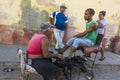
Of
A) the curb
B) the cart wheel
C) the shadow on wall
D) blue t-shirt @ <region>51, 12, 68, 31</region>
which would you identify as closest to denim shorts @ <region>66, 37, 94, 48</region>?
the cart wheel

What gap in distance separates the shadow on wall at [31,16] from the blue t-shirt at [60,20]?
72cm

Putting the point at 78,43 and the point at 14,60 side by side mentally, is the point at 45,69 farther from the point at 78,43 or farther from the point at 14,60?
the point at 14,60

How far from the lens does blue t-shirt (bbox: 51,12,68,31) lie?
369 inches

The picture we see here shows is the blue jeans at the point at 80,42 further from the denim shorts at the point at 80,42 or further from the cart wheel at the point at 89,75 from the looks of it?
the cart wheel at the point at 89,75

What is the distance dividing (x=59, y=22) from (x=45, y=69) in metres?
3.80

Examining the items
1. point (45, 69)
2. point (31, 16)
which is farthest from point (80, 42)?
point (31, 16)

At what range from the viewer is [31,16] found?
33.0 feet

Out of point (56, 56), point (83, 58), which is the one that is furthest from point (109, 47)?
point (56, 56)

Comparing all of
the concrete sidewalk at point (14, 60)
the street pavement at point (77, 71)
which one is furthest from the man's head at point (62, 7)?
the street pavement at point (77, 71)

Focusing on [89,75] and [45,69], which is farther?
[89,75]

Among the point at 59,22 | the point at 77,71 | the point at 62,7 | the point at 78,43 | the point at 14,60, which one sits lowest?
the point at 77,71

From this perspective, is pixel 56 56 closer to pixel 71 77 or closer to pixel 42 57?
pixel 42 57

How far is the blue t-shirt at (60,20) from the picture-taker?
9383 millimetres

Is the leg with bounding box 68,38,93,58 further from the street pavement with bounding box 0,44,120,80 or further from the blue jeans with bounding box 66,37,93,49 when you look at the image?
the street pavement with bounding box 0,44,120,80
